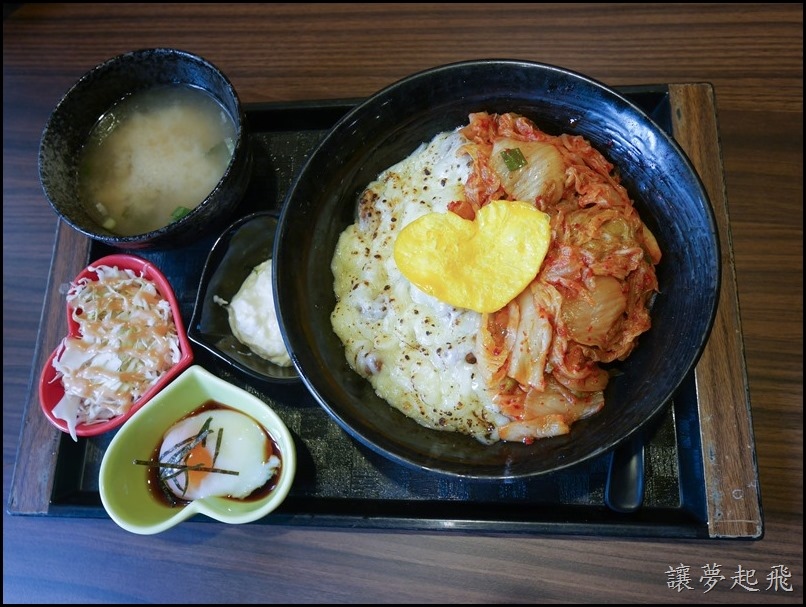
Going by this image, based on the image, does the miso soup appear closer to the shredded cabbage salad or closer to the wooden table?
the shredded cabbage salad

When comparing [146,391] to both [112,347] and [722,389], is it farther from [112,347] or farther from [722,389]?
[722,389]

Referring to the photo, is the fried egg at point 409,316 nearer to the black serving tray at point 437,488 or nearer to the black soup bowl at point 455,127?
the black soup bowl at point 455,127

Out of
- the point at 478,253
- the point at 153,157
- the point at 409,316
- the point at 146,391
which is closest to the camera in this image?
the point at 478,253

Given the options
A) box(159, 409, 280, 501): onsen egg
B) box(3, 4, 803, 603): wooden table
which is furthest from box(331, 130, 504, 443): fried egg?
box(3, 4, 803, 603): wooden table

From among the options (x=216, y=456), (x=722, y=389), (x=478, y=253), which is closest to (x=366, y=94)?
(x=478, y=253)

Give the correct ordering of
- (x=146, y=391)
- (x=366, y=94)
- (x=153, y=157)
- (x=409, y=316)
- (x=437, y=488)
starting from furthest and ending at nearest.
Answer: (x=366, y=94)
(x=153, y=157)
(x=146, y=391)
(x=437, y=488)
(x=409, y=316)
